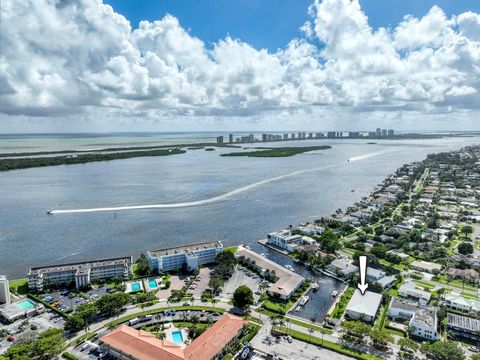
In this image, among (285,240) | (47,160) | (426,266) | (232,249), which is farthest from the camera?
(47,160)

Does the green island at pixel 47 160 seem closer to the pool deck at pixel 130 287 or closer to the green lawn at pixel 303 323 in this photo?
the pool deck at pixel 130 287

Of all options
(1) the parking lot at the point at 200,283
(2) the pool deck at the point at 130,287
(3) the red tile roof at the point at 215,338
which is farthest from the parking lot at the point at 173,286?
(3) the red tile roof at the point at 215,338

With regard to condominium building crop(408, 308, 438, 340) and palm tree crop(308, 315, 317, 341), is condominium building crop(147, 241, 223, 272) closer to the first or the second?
palm tree crop(308, 315, 317, 341)

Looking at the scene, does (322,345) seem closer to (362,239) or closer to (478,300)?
(478,300)

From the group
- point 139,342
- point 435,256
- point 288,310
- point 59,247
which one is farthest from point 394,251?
point 59,247

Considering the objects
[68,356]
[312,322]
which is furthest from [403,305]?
[68,356]

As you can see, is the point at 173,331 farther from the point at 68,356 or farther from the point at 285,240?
the point at 285,240
